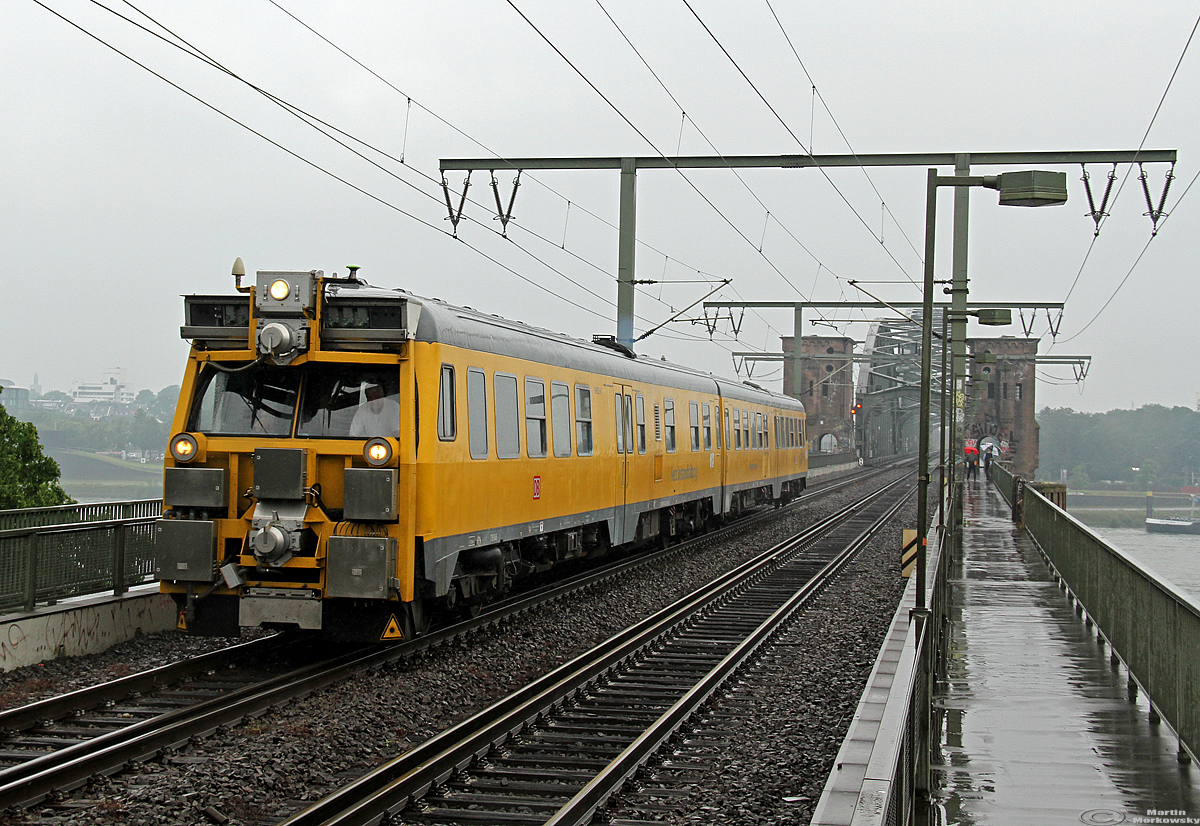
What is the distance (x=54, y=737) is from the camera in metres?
8.09

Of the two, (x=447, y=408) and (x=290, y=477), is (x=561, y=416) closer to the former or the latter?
(x=447, y=408)

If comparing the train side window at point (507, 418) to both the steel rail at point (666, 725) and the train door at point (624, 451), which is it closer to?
the steel rail at point (666, 725)

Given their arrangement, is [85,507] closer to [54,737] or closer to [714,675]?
[54,737]

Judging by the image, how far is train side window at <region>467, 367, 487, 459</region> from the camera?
11.6m

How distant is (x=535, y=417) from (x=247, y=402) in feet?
12.8

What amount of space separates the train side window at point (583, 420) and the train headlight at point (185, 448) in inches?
232

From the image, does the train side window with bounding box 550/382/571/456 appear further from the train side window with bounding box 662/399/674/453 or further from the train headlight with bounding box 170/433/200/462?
the train side window with bounding box 662/399/674/453

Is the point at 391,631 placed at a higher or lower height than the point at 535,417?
lower

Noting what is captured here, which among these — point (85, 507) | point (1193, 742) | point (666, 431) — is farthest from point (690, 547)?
point (1193, 742)

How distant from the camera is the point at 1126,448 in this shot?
422ft

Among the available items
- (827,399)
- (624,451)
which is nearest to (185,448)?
(624,451)

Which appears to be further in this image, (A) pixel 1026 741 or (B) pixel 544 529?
(B) pixel 544 529

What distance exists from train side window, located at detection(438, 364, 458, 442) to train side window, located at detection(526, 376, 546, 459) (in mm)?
2375

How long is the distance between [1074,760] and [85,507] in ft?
34.5
